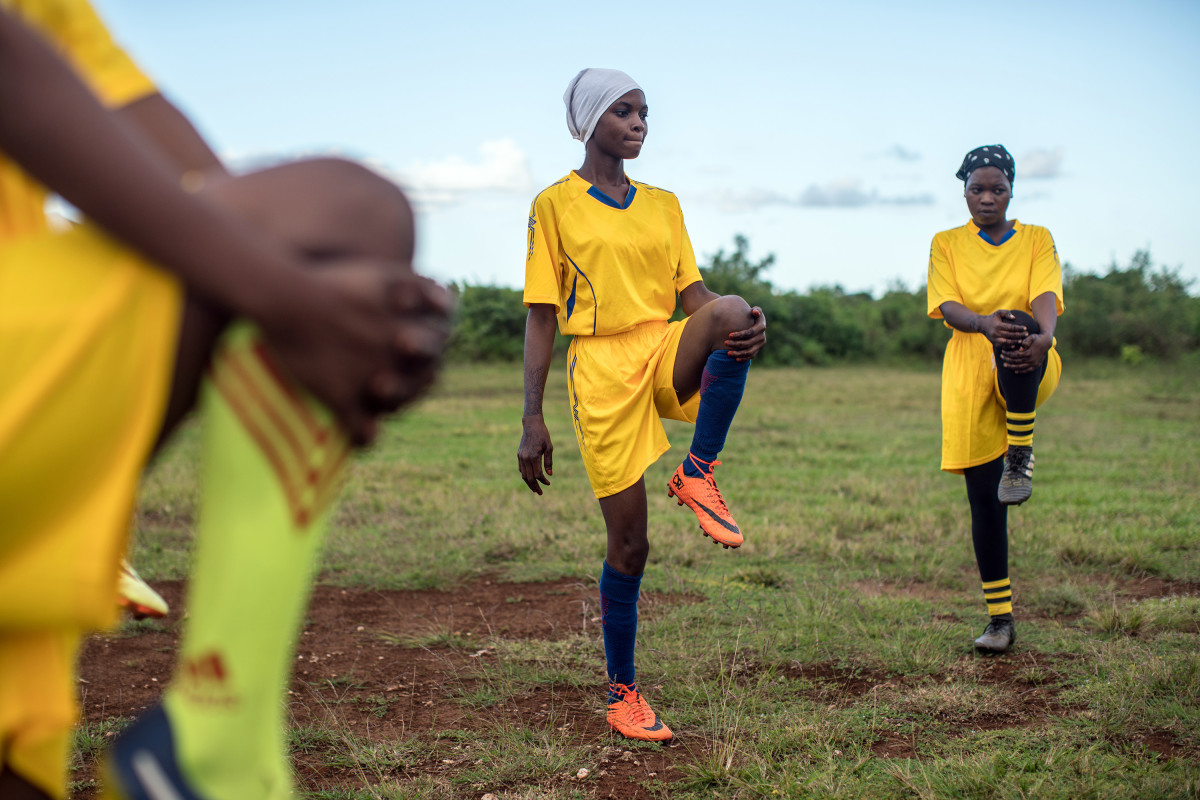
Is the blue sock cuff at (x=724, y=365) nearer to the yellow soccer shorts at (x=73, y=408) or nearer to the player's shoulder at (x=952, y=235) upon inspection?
the player's shoulder at (x=952, y=235)

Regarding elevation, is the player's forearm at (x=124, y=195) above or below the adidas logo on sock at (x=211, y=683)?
above

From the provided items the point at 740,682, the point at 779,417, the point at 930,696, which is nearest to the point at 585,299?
the point at 740,682

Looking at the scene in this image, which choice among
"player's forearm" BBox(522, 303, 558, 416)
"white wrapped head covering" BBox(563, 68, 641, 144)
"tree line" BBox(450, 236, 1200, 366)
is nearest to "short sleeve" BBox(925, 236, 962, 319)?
"white wrapped head covering" BBox(563, 68, 641, 144)

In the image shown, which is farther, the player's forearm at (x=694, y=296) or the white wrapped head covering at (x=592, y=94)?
the player's forearm at (x=694, y=296)

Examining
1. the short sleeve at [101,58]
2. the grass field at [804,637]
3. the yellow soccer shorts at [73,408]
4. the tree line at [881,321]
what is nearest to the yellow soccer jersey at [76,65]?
the short sleeve at [101,58]

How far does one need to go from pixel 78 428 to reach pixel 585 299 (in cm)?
286

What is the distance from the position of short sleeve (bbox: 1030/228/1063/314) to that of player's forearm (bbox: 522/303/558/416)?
Answer: 228cm

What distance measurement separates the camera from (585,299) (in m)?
3.72

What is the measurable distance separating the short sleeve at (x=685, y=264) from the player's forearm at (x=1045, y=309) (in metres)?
1.59

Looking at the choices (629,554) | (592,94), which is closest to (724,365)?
(629,554)

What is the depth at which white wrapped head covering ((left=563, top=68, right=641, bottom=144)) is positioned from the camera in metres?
3.67

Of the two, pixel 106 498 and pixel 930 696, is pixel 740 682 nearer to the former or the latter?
pixel 930 696

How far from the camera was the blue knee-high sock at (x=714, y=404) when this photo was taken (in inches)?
145

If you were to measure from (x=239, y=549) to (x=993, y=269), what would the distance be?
4.26 metres
